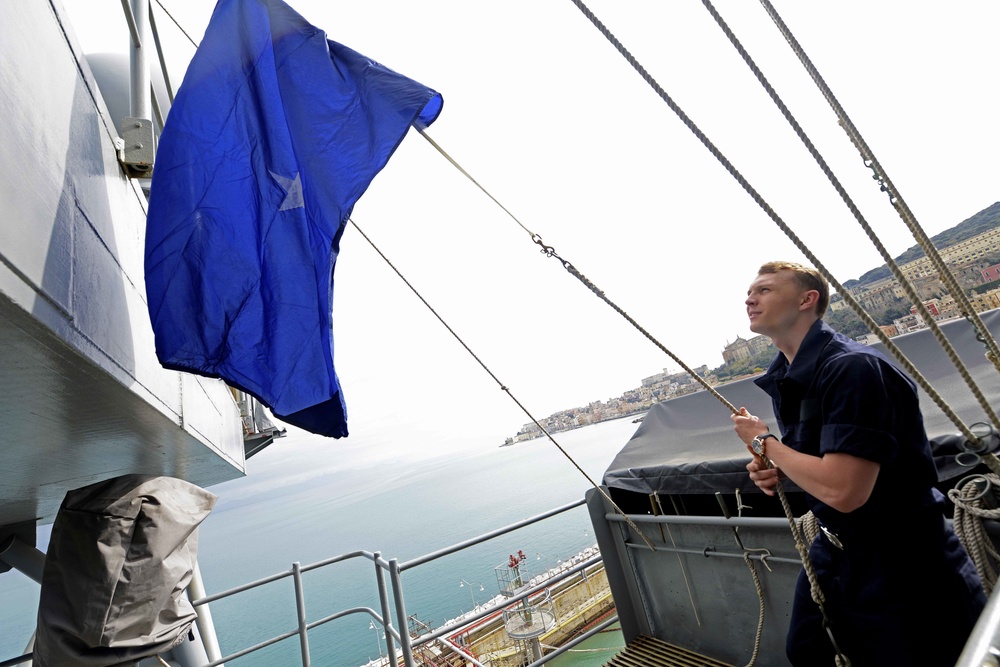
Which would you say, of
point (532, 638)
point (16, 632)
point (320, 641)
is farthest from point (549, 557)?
point (16, 632)

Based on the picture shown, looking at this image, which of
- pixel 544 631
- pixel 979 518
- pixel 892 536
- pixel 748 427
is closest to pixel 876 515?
pixel 892 536

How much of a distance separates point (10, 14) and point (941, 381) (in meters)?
4.33

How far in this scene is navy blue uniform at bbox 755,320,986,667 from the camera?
149 cm

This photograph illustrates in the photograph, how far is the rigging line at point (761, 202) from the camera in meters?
1.40

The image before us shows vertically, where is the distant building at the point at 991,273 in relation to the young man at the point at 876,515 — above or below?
above

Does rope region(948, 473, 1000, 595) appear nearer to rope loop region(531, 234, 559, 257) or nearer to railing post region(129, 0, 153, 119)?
rope loop region(531, 234, 559, 257)

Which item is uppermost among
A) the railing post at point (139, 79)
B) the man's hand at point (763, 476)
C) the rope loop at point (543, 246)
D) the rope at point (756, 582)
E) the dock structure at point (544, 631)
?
the railing post at point (139, 79)

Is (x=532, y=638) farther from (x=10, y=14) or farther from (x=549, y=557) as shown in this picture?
(x=549, y=557)

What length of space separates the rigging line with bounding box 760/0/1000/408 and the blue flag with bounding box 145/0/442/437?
4.70 feet

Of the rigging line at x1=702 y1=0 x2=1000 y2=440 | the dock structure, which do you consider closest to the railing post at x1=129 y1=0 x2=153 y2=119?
the rigging line at x1=702 y1=0 x2=1000 y2=440

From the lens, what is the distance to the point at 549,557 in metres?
46.3

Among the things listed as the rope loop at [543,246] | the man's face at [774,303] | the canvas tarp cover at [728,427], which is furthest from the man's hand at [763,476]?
the rope loop at [543,246]

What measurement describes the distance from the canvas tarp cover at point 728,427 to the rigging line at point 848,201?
0.93 meters

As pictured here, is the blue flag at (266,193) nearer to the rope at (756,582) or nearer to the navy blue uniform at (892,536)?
the navy blue uniform at (892,536)
